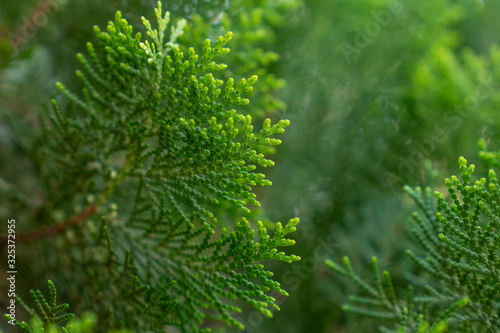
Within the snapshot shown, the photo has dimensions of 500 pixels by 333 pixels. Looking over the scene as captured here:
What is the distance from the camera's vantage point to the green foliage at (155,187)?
4.00ft

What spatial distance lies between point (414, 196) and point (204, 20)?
1266 millimetres

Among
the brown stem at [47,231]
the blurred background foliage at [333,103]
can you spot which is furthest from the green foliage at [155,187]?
the blurred background foliage at [333,103]

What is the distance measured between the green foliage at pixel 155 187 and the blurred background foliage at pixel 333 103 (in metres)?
0.41

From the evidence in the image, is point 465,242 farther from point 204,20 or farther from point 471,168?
point 204,20

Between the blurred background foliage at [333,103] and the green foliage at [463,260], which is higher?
the blurred background foliage at [333,103]

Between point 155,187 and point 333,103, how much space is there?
1720 millimetres

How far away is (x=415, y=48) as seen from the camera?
2.99 meters

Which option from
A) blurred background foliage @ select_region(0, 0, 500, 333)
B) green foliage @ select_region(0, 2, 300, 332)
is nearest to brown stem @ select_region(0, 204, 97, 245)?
green foliage @ select_region(0, 2, 300, 332)

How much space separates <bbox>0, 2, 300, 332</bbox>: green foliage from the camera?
1.22 metres

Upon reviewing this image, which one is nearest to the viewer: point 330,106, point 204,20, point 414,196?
point 414,196

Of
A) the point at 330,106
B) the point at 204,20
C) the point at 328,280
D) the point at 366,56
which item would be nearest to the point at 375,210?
the point at 328,280

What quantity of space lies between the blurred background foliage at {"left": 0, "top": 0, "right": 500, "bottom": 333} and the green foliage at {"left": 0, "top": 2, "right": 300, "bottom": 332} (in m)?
0.41

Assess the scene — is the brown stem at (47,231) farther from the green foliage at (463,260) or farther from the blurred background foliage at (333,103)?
the green foliage at (463,260)

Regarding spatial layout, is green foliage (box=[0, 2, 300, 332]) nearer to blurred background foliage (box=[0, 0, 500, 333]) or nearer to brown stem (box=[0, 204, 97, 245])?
brown stem (box=[0, 204, 97, 245])
